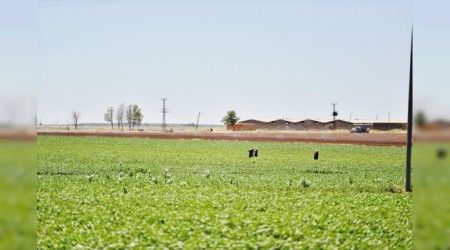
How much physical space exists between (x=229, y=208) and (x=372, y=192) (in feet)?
10.4

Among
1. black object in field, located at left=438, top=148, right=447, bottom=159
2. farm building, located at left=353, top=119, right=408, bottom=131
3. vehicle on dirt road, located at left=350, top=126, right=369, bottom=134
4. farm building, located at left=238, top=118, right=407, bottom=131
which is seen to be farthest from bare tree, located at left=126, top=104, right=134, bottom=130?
black object in field, located at left=438, top=148, right=447, bottom=159

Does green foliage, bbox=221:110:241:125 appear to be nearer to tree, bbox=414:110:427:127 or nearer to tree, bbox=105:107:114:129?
tree, bbox=105:107:114:129

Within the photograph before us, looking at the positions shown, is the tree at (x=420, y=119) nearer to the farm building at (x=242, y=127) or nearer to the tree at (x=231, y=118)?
the farm building at (x=242, y=127)

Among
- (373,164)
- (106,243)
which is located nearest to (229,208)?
(106,243)

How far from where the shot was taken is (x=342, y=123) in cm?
2500

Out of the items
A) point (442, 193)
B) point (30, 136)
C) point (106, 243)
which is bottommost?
point (106, 243)

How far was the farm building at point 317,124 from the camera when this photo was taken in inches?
950

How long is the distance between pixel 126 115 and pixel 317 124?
352 inches

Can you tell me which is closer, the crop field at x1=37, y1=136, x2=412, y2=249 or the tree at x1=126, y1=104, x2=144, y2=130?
the crop field at x1=37, y1=136, x2=412, y2=249

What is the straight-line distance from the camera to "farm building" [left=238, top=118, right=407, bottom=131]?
79.2 ft

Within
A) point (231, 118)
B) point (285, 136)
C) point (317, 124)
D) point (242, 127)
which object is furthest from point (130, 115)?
point (317, 124)

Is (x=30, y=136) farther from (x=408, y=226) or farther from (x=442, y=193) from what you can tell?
(x=408, y=226)

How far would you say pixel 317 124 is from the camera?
24.3m

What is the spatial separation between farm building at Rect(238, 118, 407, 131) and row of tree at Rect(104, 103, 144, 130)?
592 centimetres
